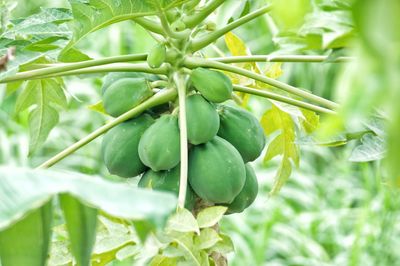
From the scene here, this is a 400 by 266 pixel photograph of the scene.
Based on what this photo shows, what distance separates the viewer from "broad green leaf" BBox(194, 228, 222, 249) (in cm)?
93

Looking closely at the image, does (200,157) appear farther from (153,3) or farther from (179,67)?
(153,3)

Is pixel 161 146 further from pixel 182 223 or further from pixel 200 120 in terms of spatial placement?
pixel 182 223

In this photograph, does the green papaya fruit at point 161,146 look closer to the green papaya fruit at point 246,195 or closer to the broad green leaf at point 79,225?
the green papaya fruit at point 246,195

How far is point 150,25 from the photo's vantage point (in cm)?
110

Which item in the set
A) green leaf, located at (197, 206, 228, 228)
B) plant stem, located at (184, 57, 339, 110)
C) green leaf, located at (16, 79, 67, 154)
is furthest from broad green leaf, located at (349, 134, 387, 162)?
green leaf, located at (16, 79, 67, 154)

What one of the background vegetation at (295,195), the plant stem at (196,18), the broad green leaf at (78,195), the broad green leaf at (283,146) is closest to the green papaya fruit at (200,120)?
the plant stem at (196,18)

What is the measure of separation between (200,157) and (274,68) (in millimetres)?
311

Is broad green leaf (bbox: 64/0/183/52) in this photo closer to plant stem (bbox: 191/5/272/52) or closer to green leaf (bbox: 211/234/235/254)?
plant stem (bbox: 191/5/272/52)

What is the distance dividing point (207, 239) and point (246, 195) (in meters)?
0.25

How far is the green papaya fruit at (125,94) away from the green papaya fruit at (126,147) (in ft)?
0.08

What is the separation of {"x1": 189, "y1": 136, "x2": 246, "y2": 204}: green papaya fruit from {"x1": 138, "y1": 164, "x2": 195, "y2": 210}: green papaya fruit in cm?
2

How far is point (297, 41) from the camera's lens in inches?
28.5

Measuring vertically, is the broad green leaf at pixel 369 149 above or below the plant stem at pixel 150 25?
below

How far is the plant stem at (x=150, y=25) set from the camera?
1089 millimetres
